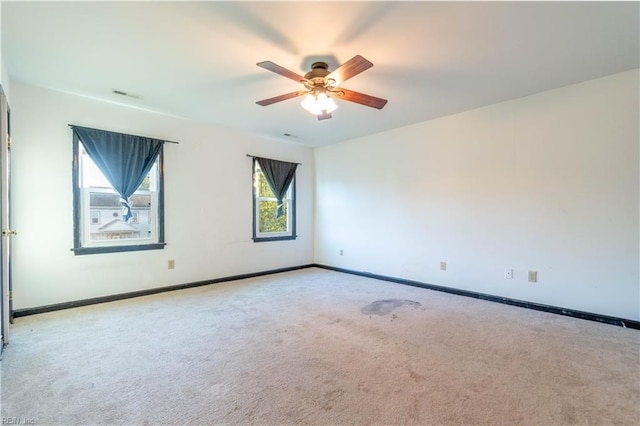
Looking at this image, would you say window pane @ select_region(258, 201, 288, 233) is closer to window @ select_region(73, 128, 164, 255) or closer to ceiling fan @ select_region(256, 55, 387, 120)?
window @ select_region(73, 128, 164, 255)

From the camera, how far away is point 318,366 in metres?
2.16

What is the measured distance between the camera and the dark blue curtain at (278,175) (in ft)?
17.2

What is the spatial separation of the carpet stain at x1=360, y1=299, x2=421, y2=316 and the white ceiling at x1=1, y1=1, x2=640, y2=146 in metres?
2.43

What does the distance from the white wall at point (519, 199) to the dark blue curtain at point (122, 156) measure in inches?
129

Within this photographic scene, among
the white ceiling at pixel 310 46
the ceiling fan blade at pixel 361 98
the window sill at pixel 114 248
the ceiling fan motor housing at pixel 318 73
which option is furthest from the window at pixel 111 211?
the ceiling fan blade at pixel 361 98

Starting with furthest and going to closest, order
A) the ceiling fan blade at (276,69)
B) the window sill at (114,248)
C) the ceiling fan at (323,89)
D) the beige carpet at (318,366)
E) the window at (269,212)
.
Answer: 1. the window at (269,212)
2. the window sill at (114,248)
3. the ceiling fan at (323,89)
4. the ceiling fan blade at (276,69)
5. the beige carpet at (318,366)

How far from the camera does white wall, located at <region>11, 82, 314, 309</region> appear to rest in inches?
128

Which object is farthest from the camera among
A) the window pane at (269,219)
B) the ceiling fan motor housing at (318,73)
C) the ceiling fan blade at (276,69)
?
the window pane at (269,219)

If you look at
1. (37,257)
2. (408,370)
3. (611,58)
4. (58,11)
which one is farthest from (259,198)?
(611,58)

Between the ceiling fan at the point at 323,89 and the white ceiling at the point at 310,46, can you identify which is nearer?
the white ceiling at the point at 310,46

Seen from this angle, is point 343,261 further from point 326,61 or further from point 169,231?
point 326,61

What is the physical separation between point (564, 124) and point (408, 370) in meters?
3.11

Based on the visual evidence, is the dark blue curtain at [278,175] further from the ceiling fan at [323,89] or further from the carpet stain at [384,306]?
the carpet stain at [384,306]

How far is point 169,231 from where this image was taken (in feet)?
14.0
